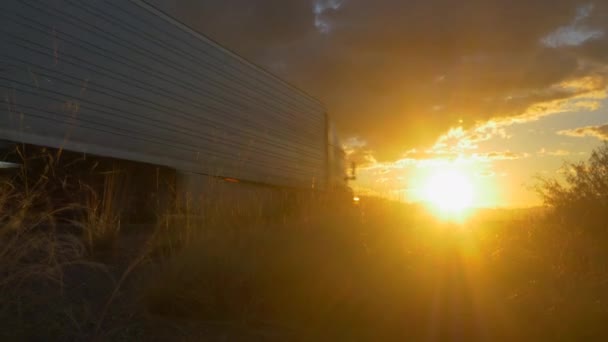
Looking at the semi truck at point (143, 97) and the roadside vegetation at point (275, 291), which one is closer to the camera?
the roadside vegetation at point (275, 291)

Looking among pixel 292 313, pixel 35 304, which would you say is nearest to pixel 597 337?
pixel 292 313

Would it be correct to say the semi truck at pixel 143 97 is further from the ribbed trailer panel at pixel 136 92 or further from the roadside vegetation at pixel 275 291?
the roadside vegetation at pixel 275 291

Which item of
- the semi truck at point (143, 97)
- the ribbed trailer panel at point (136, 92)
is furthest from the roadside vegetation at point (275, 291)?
the semi truck at point (143, 97)

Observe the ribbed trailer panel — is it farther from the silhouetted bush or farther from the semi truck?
the silhouetted bush

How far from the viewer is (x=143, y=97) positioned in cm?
1118

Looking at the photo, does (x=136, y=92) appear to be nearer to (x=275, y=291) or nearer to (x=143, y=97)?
(x=143, y=97)

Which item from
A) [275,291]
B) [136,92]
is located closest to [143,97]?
[136,92]

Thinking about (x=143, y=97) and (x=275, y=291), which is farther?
(x=143, y=97)

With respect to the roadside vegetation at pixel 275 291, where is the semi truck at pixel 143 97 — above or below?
above

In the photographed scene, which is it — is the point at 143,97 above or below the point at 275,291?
above

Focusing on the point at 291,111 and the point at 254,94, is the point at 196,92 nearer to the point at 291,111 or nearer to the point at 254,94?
the point at 254,94

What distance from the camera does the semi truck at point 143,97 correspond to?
8.73 m

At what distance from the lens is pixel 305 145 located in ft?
60.2

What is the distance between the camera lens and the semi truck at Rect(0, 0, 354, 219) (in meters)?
8.73
